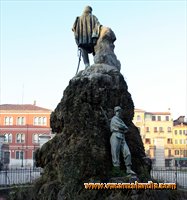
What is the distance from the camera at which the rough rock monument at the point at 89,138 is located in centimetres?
1011

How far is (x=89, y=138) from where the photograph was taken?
10688mm

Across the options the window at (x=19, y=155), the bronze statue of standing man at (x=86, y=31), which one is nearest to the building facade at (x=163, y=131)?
the window at (x=19, y=155)

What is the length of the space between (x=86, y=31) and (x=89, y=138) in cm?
466

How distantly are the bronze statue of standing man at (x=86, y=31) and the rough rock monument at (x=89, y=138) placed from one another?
0.88ft

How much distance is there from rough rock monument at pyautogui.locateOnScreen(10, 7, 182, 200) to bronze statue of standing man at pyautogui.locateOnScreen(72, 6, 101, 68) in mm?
269

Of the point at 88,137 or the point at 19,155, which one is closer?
the point at 88,137

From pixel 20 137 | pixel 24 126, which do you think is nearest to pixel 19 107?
pixel 24 126

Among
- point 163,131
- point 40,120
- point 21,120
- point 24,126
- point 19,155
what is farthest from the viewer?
point 163,131

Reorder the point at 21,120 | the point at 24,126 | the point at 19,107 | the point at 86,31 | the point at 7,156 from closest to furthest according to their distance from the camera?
the point at 86,31
the point at 7,156
the point at 24,126
the point at 21,120
the point at 19,107

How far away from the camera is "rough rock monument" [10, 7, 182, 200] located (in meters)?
10.1

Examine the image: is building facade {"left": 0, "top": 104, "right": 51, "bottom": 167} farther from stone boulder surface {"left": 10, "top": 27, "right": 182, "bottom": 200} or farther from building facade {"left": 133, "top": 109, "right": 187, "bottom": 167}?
stone boulder surface {"left": 10, "top": 27, "right": 182, "bottom": 200}

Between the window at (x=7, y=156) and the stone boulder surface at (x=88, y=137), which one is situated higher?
the stone boulder surface at (x=88, y=137)

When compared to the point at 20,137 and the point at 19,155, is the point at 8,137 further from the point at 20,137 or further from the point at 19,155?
the point at 19,155

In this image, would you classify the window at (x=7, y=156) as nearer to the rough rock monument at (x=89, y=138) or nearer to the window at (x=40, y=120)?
the window at (x=40, y=120)
